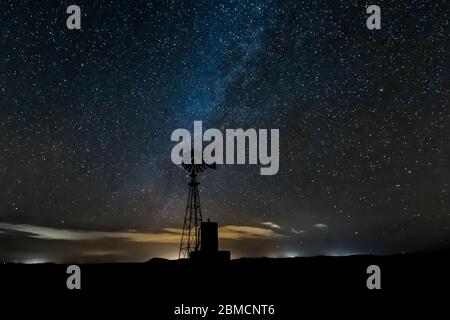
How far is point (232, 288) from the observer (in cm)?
1823

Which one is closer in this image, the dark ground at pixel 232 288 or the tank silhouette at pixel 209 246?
the dark ground at pixel 232 288

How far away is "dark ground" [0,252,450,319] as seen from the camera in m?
17.1

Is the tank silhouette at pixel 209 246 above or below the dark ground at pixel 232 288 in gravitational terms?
above

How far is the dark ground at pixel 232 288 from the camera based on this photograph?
17.1 m

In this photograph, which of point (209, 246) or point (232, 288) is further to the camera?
point (209, 246)

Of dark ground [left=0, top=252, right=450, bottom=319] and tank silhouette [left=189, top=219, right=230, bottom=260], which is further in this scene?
tank silhouette [left=189, top=219, right=230, bottom=260]

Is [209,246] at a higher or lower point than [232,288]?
higher

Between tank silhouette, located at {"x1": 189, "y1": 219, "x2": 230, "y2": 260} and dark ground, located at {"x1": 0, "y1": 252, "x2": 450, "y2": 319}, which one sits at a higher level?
tank silhouette, located at {"x1": 189, "y1": 219, "x2": 230, "y2": 260}
